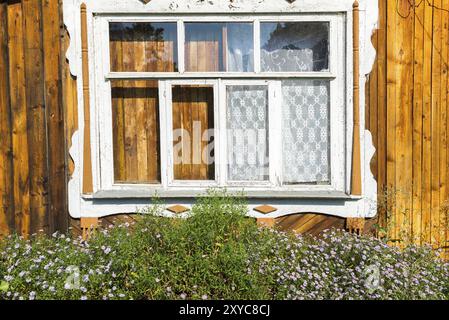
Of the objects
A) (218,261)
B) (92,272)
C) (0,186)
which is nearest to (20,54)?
(0,186)

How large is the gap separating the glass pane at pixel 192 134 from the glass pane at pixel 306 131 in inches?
31.1

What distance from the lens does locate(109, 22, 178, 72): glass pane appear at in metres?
4.35

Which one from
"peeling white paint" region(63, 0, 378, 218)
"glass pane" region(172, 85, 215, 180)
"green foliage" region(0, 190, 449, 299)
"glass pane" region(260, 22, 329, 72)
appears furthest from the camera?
"glass pane" region(172, 85, 215, 180)

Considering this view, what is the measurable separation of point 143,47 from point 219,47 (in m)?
0.80

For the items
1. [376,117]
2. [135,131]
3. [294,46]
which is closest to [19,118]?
[135,131]

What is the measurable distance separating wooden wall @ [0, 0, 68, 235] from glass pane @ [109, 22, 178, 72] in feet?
1.82

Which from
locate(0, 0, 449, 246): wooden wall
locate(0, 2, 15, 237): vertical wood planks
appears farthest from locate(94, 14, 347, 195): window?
locate(0, 2, 15, 237): vertical wood planks

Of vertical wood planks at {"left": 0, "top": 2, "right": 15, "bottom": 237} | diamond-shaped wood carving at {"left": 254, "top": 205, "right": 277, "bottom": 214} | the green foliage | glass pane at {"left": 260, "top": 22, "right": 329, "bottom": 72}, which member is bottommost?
the green foliage

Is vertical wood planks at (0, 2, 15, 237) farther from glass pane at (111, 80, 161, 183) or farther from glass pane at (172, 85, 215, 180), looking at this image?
glass pane at (172, 85, 215, 180)

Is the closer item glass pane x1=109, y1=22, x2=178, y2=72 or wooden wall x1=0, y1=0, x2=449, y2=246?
wooden wall x1=0, y1=0, x2=449, y2=246

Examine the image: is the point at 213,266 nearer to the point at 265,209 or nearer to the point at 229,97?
the point at 265,209

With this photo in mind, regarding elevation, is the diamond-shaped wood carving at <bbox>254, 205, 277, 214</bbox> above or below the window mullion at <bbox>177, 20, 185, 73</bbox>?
below

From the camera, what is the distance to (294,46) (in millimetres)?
4316

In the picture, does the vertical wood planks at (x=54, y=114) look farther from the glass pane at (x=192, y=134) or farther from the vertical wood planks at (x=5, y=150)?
the glass pane at (x=192, y=134)
